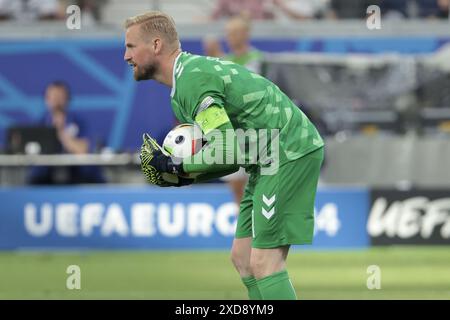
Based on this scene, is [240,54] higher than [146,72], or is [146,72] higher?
[240,54]

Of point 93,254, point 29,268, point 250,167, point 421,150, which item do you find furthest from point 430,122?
point 250,167

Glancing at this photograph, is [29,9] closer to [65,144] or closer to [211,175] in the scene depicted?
[65,144]

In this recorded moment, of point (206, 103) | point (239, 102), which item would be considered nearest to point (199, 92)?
point (206, 103)

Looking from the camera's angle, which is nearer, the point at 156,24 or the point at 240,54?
the point at 156,24

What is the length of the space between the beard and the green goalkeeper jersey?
0.17 meters

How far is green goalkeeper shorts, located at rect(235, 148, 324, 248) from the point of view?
6383 mm

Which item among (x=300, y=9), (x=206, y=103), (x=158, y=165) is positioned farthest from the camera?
(x=300, y=9)

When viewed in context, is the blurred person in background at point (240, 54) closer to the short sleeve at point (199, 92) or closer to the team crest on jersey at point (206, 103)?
the short sleeve at point (199, 92)

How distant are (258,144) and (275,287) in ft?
2.73

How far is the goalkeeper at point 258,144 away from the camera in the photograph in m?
6.33

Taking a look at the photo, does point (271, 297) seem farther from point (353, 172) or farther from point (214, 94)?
point (353, 172)

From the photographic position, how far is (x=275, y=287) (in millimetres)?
6359

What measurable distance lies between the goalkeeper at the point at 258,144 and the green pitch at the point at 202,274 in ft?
8.59
